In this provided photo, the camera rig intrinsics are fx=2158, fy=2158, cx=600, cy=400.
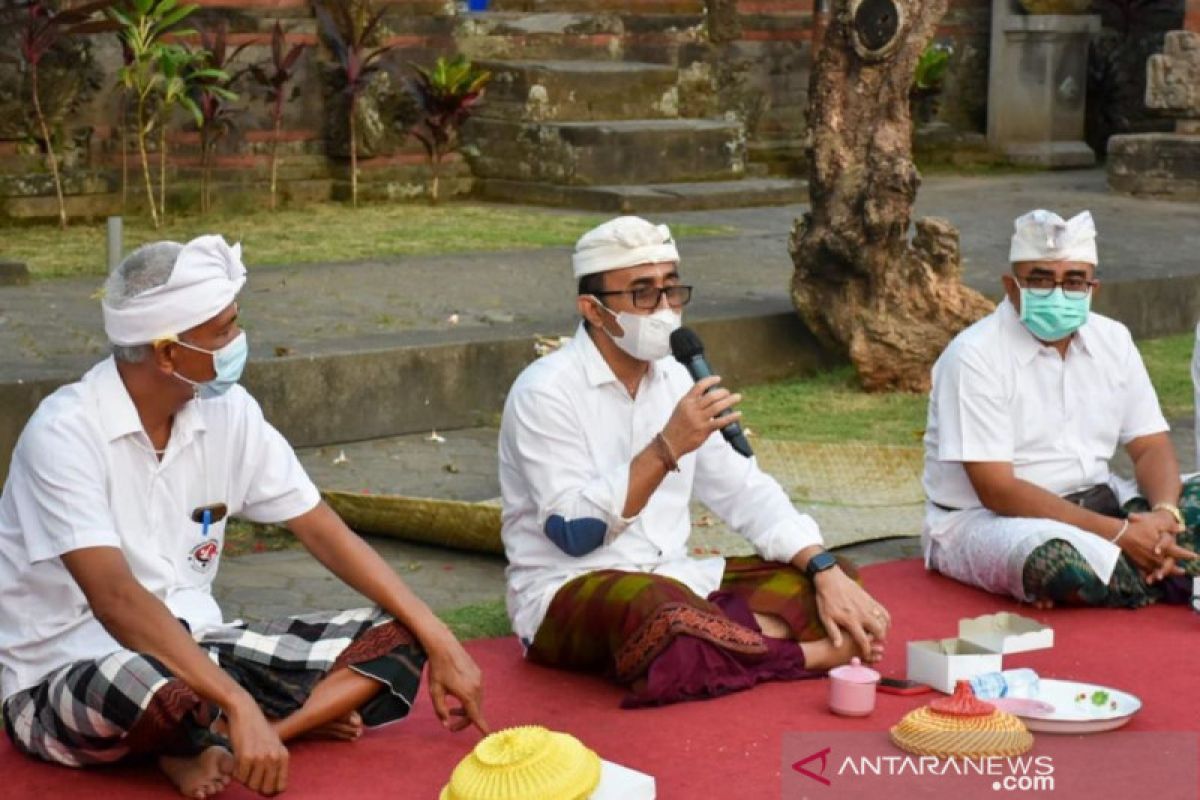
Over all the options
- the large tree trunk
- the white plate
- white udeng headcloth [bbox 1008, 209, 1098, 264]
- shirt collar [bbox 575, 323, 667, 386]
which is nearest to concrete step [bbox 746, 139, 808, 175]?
the large tree trunk

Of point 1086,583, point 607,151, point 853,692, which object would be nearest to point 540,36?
point 607,151

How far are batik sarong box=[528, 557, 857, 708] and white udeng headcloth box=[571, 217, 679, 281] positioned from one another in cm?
75

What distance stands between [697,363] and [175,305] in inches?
48.7

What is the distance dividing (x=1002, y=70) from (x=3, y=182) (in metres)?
8.69

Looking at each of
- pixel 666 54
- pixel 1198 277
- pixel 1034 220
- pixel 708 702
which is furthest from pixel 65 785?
pixel 666 54

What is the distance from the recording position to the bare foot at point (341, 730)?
15.5ft

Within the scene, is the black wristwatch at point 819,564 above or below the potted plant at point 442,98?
below

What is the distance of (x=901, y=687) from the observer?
5.17 meters

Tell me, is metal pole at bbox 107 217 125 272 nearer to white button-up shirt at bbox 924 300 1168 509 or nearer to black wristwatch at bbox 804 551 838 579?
white button-up shirt at bbox 924 300 1168 509

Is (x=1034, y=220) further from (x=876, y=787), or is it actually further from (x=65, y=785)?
(x=65, y=785)

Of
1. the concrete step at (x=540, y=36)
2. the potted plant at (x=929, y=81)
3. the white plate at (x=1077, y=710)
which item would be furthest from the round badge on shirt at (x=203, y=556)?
the potted plant at (x=929, y=81)

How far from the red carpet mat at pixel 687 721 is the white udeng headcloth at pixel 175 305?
0.93 m

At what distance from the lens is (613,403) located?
531 cm

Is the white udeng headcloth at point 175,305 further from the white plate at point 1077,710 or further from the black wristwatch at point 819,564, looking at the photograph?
the white plate at point 1077,710
